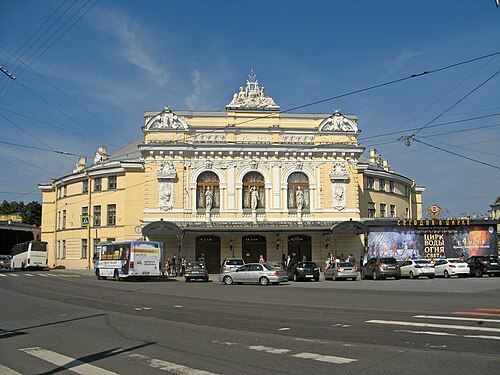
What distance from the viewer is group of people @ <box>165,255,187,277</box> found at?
44.2 metres

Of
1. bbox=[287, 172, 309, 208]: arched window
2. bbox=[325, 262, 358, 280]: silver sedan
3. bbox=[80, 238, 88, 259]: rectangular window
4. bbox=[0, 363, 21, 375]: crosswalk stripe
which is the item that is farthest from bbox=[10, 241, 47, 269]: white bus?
bbox=[0, 363, 21, 375]: crosswalk stripe

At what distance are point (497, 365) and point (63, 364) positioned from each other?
7.09 metres

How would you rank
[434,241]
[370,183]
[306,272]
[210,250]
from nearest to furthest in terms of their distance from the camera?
[306,272] < [210,250] < [434,241] < [370,183]

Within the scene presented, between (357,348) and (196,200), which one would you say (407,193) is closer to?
(196,200)

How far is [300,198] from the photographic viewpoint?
47.3 meters

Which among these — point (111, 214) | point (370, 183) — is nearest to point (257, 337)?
point (111, 214)

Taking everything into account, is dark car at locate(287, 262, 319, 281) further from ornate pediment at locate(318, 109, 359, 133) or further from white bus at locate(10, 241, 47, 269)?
white bus at locate(10, 241, 47, 269)

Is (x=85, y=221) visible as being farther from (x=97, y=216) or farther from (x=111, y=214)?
(x=111, y=214)

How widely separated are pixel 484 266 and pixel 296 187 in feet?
57.0

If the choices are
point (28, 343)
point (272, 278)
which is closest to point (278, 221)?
point (272, 278)

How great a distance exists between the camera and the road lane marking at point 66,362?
8.44 metres

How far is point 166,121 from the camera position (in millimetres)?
47188

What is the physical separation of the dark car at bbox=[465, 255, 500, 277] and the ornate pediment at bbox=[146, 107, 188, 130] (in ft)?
85.6

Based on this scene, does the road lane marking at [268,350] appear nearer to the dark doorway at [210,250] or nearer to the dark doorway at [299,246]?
the dark doorway at [210,250]
